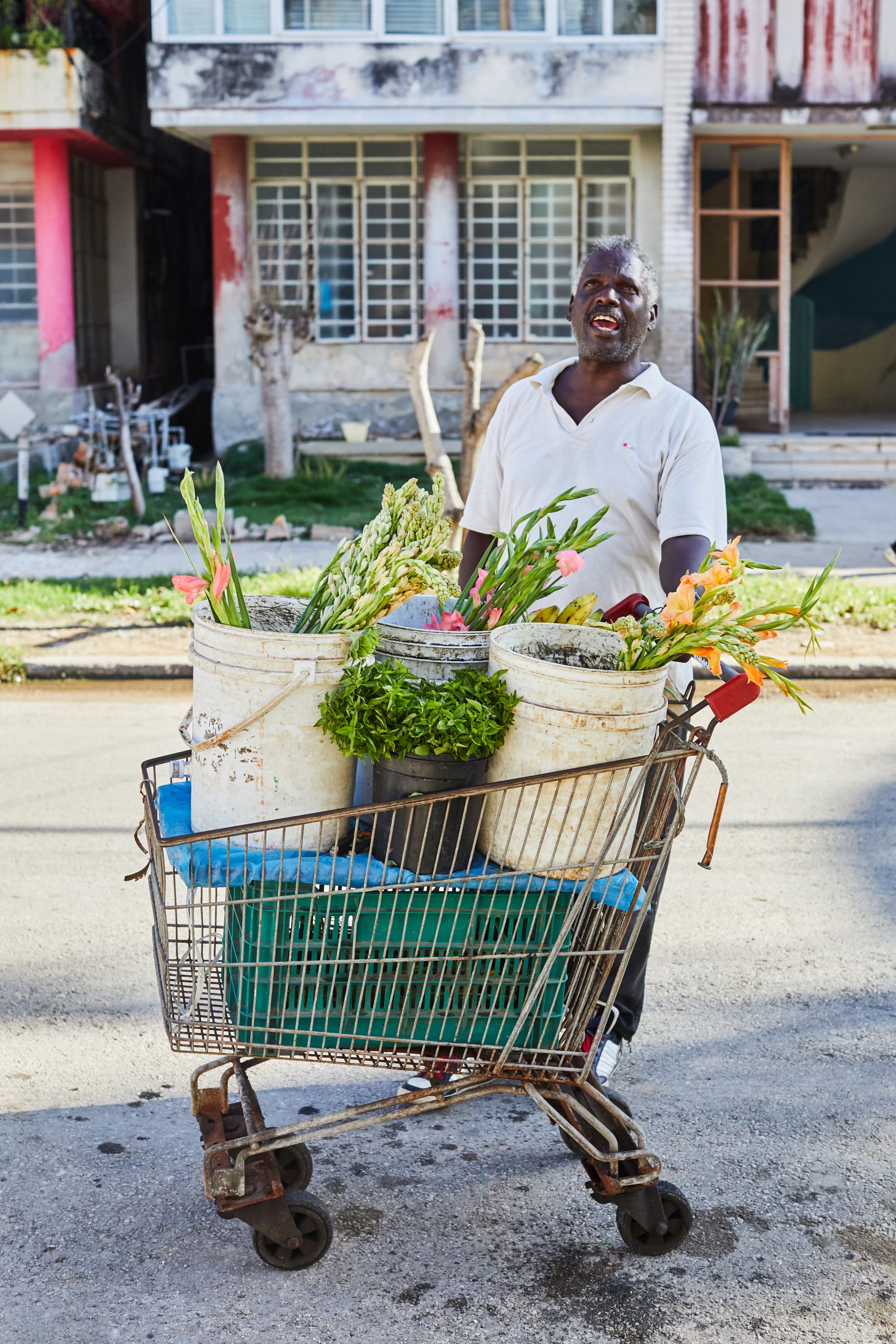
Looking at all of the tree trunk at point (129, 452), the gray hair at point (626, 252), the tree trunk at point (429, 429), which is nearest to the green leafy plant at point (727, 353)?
the tree trunk at point (129, 452)

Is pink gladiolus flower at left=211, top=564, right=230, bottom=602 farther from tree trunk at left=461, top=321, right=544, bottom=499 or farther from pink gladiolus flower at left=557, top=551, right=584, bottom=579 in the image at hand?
tree trunk at left=461, top=321, right=544, bottom=499

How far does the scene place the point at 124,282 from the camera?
70.9 ft

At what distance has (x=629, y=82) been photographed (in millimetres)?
17234

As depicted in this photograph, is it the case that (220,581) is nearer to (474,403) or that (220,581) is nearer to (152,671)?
(152,671)

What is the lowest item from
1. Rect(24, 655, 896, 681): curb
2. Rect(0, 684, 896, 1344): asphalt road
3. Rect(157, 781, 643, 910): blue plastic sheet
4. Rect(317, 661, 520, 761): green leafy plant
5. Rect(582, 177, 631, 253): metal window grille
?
Rect(0, 684, 896, 1344): asphalt road

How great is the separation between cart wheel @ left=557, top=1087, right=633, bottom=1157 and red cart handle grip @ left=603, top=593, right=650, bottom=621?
3.73 feet

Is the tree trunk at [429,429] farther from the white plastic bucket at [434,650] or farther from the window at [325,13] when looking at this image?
the window at [325,13]

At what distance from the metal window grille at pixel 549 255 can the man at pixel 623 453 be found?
50.8 ft

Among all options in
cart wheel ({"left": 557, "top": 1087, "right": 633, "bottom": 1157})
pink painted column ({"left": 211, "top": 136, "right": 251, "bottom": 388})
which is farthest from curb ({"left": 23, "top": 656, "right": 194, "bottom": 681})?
pink painted column ({"left": 211, "top": 136, "right": 251, "bottom": 388})

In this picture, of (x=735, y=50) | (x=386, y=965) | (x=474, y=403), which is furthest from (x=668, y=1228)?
(x=735, y=50)

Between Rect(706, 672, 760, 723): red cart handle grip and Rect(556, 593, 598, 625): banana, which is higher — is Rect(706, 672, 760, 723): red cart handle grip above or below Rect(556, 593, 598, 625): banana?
below

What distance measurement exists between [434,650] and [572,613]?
34cm

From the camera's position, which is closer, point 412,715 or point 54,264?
point 412,715

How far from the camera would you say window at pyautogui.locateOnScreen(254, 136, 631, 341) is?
18.6m
